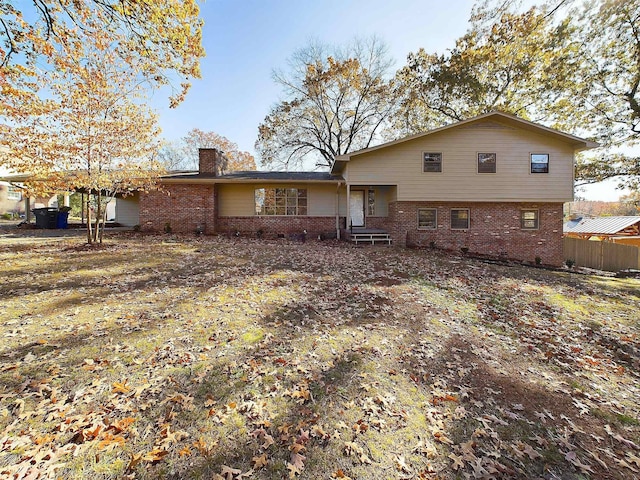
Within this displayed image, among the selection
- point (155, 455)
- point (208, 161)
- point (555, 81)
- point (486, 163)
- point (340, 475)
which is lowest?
point (340, 475)

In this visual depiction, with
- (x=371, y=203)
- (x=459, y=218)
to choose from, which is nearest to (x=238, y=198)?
(x=371, y=203)

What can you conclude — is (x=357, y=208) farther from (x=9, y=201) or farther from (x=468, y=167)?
(x=9, y=201)

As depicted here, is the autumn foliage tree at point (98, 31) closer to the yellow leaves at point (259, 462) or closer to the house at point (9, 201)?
the yellow leaves at point (259, 462)

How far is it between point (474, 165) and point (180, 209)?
46.3ft

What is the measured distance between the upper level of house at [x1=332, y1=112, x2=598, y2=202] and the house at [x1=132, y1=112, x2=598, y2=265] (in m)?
0.05

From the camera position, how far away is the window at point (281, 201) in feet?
51.3

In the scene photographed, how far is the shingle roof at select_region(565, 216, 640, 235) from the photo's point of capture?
23328mm

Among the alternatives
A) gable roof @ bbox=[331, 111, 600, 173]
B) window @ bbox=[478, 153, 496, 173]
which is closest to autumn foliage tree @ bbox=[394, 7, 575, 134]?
gable roof @ bbox=[331, 111, 600, 173]

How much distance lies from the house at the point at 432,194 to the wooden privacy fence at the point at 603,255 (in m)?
2.91

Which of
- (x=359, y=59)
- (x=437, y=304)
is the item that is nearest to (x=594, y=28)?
(x=359, y=59)

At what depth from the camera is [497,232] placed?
14461 millimetres

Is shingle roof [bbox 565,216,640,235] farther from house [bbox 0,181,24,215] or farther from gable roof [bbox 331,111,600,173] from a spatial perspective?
house [bbox 0,181,24,215]

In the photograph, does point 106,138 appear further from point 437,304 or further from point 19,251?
point 437,304

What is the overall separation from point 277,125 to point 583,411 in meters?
25.3
